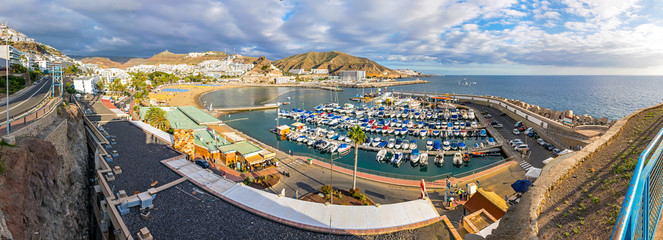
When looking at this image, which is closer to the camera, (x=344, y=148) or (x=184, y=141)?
(x=184, y=141)

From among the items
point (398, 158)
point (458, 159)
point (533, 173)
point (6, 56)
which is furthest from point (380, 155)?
point (6, 56)

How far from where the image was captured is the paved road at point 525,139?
76.2ft

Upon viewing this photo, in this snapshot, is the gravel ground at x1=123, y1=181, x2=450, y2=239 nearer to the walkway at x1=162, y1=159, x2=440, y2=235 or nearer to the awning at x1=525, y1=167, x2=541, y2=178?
the walkway at x1=162, y1=159, x2=440, y2=235

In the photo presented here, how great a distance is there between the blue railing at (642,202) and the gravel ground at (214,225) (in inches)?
279

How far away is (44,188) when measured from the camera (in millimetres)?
11383

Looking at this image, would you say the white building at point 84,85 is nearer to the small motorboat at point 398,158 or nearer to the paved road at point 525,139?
the small motorboat at point 398,158

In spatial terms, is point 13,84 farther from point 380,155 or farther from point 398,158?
point 398,158

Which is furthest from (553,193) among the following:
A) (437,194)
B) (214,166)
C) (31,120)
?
(31,120)

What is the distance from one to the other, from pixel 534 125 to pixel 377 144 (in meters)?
19.5

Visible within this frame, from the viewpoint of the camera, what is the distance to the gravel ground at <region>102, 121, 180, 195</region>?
12.7 meters

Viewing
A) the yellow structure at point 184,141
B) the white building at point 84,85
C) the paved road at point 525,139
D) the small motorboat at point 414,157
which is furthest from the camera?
the white building at point 84,85

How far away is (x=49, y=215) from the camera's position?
36.8 ft

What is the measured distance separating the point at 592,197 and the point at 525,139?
2962 cm

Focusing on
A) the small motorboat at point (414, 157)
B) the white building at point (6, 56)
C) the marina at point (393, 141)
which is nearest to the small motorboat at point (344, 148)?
the marina at point (393, 141)
